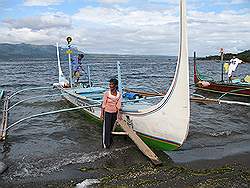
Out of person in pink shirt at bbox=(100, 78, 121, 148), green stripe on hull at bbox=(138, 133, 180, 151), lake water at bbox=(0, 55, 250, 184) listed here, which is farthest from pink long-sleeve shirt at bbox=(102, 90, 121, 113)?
lake water at bbox=(0, 55, 250, 184)

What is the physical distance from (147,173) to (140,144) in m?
1.10

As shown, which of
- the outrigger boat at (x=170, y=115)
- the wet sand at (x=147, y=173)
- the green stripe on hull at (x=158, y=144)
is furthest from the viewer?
the green stripe on hull at (x=158, y=144)

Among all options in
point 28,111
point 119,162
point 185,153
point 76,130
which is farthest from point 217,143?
point 28,111

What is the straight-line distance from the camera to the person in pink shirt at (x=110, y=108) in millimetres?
7668

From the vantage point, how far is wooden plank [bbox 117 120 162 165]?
6751 millimetres

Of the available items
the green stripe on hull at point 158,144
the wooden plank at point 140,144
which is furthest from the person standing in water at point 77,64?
the green stripe on hull at point 158,144

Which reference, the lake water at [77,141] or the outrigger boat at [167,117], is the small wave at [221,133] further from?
the outrigger boat at [167,117]

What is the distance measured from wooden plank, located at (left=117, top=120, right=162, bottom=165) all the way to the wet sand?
6.1 inches

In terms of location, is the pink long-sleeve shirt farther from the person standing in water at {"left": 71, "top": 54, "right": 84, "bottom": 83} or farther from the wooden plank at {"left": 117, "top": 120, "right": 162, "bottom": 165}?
the person standing in water at {"left": 71, "top": 54, "right": 84, "bottom": 83}

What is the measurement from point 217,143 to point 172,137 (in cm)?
260

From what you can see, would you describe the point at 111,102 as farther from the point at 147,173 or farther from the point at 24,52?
the point at 24,52

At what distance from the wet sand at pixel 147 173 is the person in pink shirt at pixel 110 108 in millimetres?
716

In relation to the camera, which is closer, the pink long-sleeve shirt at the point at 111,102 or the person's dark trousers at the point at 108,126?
the pink long-sleeve shirt at the point at 111,102

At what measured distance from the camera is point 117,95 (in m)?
7.75
